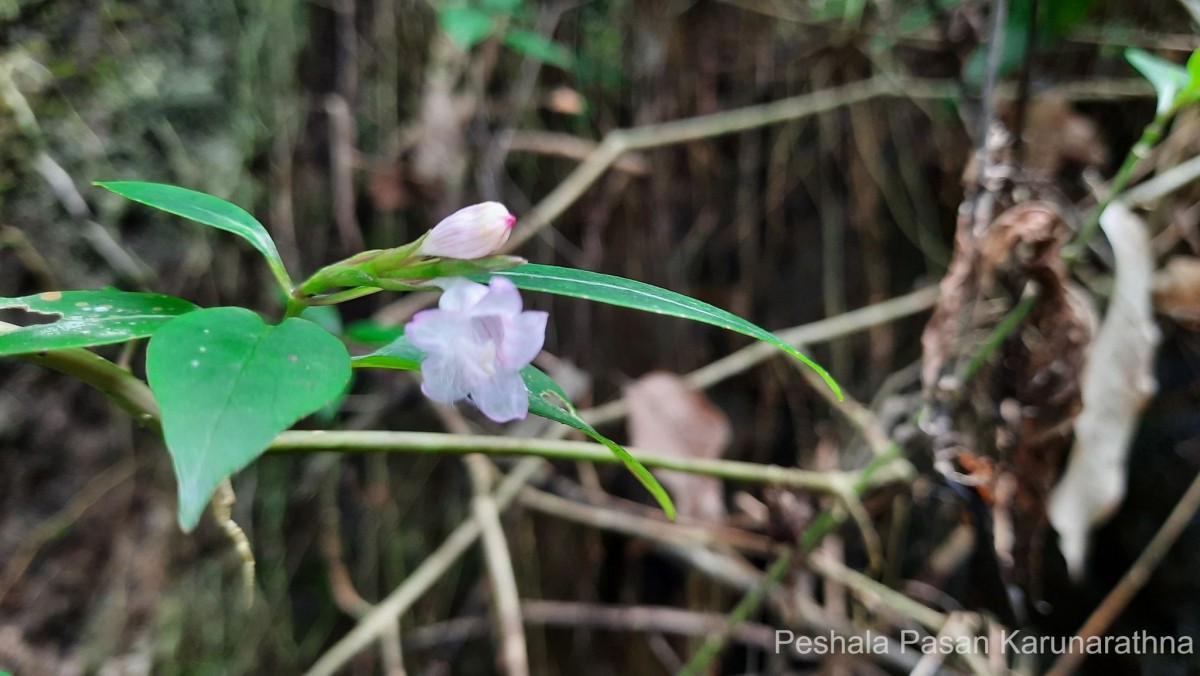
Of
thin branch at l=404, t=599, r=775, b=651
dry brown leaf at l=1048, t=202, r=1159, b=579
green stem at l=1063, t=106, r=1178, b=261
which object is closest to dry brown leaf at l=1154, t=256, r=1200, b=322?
dry brown leaf at l=1048, t=202, r=1159, b=579

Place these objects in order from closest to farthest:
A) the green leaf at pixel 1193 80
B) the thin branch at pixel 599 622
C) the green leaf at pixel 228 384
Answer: the green leaf at pixel 228 384 < the green leaf at pixel 1193 80 < the thin branch at pixel 599 622

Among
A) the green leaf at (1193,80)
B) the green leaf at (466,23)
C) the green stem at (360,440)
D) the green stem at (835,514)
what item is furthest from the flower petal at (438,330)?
the green leaf at (466,23)

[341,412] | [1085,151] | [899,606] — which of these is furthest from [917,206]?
[341,412]

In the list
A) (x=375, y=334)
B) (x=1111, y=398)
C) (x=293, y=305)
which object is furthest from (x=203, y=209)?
(x=1111, y=398)

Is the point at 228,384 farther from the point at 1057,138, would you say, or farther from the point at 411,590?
the point at 1057,138

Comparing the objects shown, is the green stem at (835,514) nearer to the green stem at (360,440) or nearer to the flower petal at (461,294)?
the green stem at (360,440)

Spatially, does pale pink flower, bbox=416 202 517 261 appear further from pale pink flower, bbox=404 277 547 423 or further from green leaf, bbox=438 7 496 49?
green leaf, bbox=438 7 496 49

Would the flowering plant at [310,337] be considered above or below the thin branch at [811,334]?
above
